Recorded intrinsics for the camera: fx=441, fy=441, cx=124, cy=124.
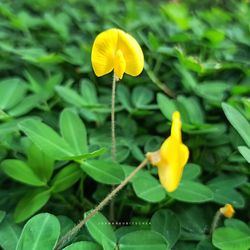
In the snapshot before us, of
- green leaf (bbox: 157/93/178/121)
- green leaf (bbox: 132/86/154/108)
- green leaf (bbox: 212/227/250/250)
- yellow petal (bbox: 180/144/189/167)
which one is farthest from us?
green leaf (bbox: 132/86/154/108)

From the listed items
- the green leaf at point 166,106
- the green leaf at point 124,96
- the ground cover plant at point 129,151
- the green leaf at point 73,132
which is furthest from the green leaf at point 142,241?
the green leaf at point 124,96

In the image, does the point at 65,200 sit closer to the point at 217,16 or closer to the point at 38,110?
the point at 38,110

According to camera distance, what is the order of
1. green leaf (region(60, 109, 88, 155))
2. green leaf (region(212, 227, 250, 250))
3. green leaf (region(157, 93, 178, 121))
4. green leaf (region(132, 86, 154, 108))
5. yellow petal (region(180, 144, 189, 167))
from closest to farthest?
yellow petal (region(180, 144, 189, 167)), green leaf (region(212, 227, 250, 250)), green leaf (region(60, 109, 88, 155)), green leaf (region(157, 93, 178, 121)), green leaf (region(132, 86, 154, 108))

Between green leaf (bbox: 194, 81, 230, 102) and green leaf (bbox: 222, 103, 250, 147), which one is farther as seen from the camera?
green leaf (bbox: 194, 81, 230, 102)

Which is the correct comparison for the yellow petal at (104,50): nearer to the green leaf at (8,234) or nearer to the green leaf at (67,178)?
the green leaf at (67,178)

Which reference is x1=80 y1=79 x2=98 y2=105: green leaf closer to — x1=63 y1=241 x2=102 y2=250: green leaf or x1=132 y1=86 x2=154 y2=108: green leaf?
x1=132 y1=86 x2=154 y2=108: green leaf

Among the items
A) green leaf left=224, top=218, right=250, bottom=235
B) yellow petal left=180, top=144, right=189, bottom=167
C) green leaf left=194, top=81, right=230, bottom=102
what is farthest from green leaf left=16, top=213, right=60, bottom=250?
green leaf left=194, top=81, right=230, bottom=102

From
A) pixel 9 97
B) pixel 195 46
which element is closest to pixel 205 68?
pixel 195 46

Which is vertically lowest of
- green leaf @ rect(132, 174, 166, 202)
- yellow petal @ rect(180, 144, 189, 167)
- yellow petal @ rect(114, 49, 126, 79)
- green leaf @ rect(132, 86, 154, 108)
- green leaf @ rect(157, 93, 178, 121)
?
green leaf @ rect(132, 86, 154, 108)
